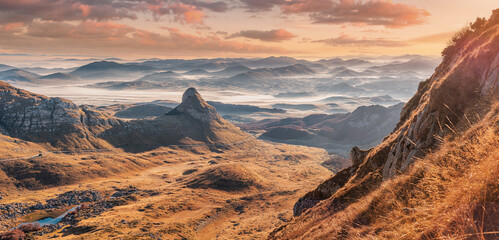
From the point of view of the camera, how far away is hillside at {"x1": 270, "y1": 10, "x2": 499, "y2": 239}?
788 cm

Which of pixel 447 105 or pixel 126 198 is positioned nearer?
pixel 447 105

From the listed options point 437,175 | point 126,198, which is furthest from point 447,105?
point 126,198

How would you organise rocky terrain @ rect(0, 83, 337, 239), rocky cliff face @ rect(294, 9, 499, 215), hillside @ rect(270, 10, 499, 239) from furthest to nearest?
rocky terrain @ rect(0, 83, 337, 239) → rocky cliff face @ rect(294, 9, 499, 215) → hillside @ rect(270, 10, 499, 239)

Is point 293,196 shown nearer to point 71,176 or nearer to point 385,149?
point 385,149

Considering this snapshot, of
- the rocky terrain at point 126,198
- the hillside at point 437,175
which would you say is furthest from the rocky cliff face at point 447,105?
the rocky terrain at point 126,198

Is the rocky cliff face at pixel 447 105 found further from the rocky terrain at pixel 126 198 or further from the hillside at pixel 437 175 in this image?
the rocky terrain at pixel 126 198

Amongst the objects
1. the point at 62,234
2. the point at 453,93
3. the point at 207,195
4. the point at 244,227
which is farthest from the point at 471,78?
the point at 207,195

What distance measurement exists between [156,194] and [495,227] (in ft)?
465

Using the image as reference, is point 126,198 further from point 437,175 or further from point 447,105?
point 437,175

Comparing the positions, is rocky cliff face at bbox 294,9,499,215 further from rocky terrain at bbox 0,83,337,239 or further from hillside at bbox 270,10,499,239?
rocky terrain at bbox 0,83,337,239

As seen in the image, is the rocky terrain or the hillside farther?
the rocky terrain

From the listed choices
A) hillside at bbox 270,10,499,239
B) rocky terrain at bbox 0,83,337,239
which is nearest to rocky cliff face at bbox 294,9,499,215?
hillside at bbox 270,10,499,239

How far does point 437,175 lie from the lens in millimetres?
9453

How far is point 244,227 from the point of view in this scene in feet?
301
